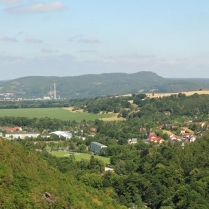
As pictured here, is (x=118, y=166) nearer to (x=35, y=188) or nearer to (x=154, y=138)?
(x=154, y=138)

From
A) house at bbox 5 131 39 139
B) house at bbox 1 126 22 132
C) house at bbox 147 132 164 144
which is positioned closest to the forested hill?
house at bbox 147 132 164 144

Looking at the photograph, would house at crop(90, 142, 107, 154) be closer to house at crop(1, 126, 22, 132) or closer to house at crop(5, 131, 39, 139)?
house at crop(5, 131, 39, 139)

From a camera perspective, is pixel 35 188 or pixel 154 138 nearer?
pixel 35 188

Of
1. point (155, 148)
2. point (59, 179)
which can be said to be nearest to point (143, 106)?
point (155, 148)

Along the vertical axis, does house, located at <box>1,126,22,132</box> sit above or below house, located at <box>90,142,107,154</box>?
above

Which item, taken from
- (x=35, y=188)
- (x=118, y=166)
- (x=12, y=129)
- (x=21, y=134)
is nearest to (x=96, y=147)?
(x=118, y=166)

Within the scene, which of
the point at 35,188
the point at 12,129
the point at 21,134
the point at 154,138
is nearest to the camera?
the point at 35,188

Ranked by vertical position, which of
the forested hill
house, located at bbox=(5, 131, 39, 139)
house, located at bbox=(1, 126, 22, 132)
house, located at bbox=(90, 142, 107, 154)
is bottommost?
house, located at bbox=(90, 142, 107, 154)
